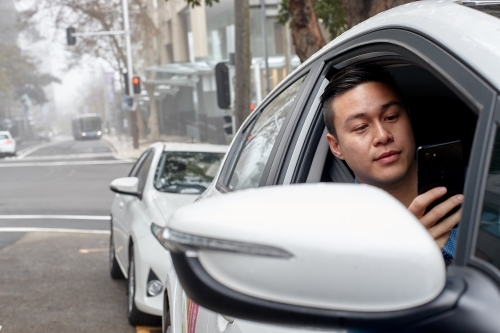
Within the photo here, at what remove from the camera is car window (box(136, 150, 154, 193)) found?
27.0ft

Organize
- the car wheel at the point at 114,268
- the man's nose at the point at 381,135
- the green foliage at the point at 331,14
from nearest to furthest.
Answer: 1. the man's nose at the point at 381,135
2. the car wheel at the point at 114,268
3. the green foliage at the point at 331,14

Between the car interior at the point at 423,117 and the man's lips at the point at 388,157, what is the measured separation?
56 cm

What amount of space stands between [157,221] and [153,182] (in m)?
1.09

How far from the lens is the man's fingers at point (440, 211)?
1.89 meters

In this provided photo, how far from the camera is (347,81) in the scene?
235cm

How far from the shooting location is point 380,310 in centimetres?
123

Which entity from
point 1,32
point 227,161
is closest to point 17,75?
point 1,32

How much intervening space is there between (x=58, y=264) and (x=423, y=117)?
8067 mm

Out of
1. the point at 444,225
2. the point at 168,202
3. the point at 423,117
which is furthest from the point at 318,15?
the point at 444,225

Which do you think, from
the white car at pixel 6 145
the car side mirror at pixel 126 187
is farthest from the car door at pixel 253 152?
the white car at pixel 6 145

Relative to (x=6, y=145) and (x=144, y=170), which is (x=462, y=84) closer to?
(x=144, y=170)

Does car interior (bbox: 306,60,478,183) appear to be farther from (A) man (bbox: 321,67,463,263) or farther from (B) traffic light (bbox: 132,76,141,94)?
(B) traffic light (bbox: 132,76,141,94)

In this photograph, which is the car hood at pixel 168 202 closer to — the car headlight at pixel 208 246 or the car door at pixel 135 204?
the car door at pixel 135 204

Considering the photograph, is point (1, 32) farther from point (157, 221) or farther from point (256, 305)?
point (256, 305)
